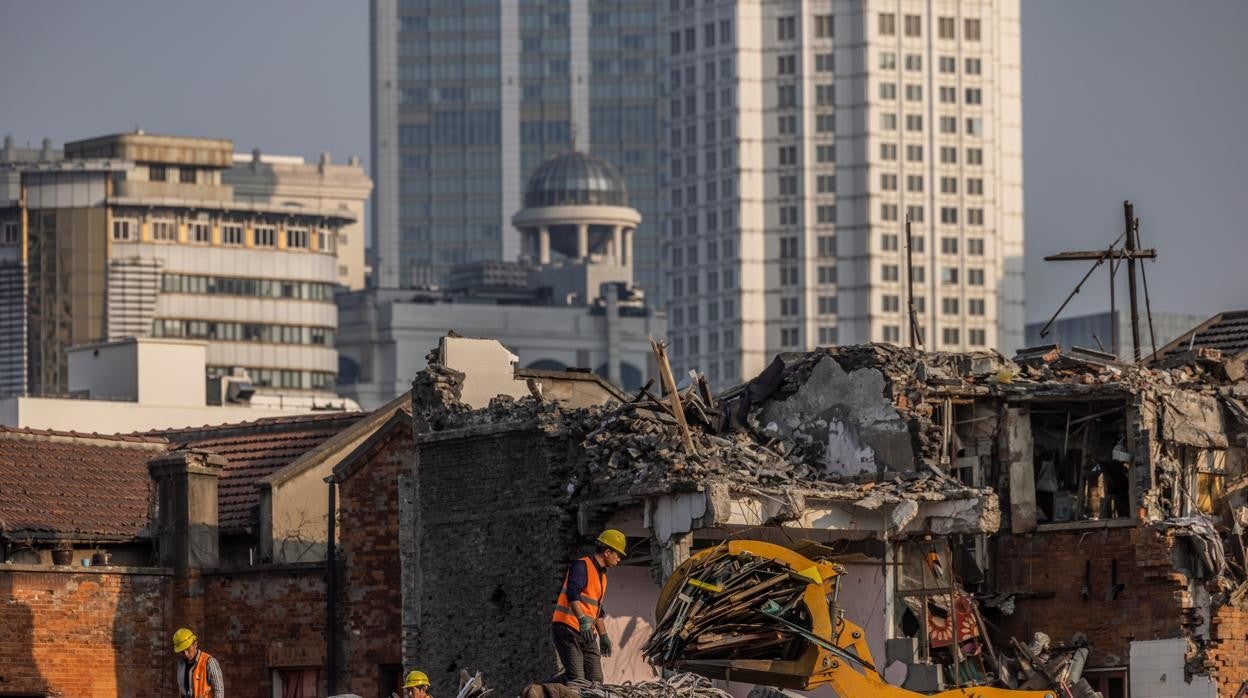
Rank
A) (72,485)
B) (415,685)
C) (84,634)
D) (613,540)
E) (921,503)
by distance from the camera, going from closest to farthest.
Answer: (613,540)
(415,685)
(921,503)
(84,634)
(72,485)


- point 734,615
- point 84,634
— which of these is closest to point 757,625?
point 734,615

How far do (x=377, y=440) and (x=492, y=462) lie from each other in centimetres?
479

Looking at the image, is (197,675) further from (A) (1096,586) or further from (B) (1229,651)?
(B) (1229,651)

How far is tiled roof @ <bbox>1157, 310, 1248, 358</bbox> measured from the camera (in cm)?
4231

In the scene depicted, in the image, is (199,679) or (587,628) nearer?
(587,628)

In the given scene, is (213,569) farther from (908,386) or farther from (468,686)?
(468,686)

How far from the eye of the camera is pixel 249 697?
40.6 m

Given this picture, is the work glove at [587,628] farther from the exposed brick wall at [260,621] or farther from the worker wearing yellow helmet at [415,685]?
the exposed brick wall at [260,621]

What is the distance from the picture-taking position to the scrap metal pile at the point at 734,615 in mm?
26312

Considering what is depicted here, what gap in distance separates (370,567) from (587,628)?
15553 mm

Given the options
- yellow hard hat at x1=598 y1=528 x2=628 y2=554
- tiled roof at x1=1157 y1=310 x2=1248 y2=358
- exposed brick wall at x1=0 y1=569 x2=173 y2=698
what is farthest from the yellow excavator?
tiled roof at x1=1157 y1=310 x2=1248 y2=358

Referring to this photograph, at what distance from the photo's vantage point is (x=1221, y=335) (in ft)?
141

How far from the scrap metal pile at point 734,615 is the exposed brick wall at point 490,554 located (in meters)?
7.27

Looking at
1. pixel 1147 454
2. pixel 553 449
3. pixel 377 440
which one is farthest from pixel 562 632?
pixel 377 440
